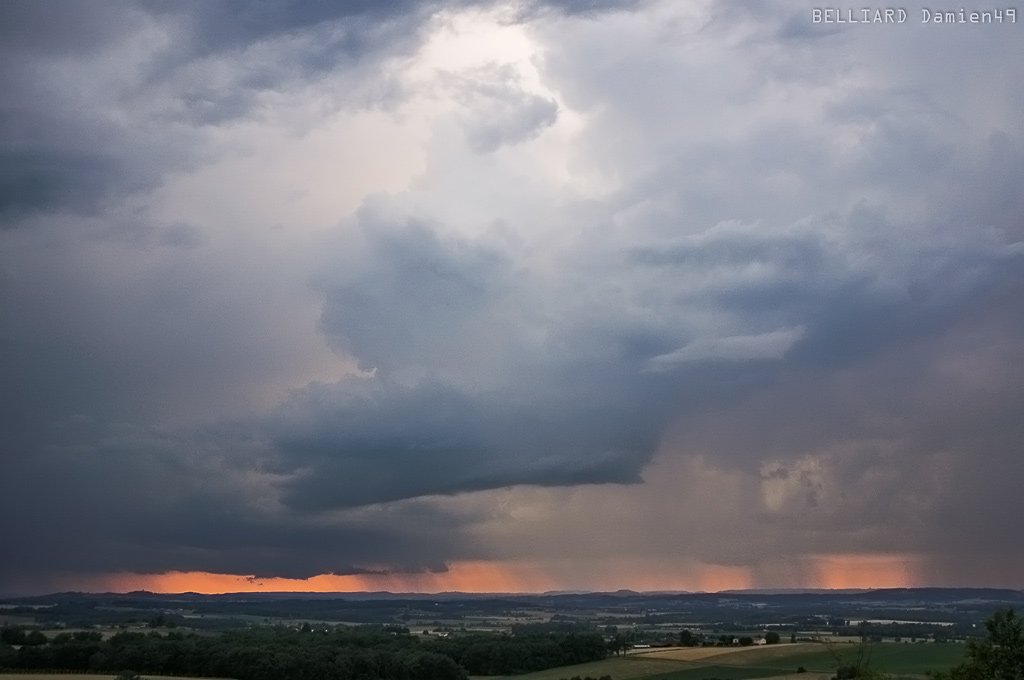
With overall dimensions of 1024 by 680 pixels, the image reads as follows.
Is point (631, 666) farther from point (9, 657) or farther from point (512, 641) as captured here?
point (9, 657)

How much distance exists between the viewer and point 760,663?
150000 mm

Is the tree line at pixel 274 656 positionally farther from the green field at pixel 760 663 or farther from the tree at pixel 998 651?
the tree at pixel 998 651

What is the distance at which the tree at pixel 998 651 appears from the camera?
58.3 meters

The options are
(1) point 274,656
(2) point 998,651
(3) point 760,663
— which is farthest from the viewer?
(3) point 760,663

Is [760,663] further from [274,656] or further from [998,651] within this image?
[998,651]

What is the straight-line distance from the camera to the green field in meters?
132

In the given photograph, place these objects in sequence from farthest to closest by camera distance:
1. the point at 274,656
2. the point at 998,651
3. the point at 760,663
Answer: the point at 760,663 → the point at 274,656 → the point at 998,651

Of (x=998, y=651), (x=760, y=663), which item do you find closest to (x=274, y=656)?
(x=760, y=663)

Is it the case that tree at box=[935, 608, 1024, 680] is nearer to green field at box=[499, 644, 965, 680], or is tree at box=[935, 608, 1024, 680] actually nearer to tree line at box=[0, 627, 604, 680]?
green field at box=[499, 644, 965, 680]

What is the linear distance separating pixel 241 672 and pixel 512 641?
5539cm

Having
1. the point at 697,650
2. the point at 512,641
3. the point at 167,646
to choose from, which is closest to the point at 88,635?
the point at 167,646

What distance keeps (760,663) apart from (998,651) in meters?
95.7

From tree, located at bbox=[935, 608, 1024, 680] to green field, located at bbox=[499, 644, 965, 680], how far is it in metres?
62.6

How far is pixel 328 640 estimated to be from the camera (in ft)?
579
